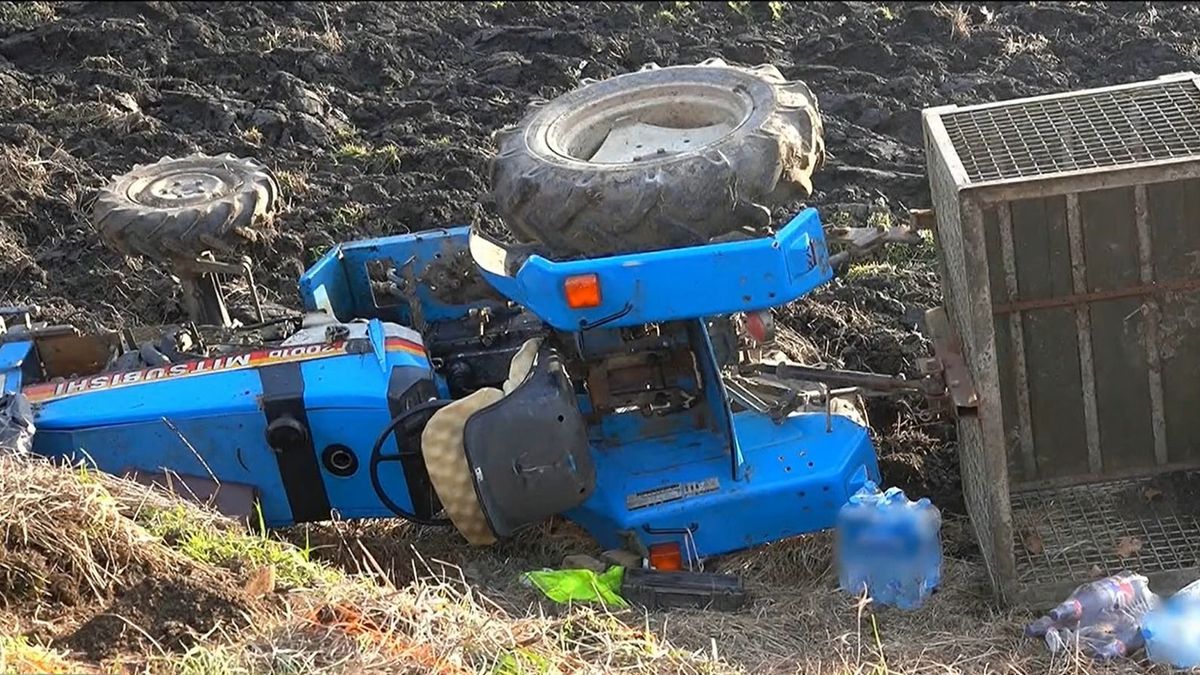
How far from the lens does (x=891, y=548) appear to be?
5582 millimetres

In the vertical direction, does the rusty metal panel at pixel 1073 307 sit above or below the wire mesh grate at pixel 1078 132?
below

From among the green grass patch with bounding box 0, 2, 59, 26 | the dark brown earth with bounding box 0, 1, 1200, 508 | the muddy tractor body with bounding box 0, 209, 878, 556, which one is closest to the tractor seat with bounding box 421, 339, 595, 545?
the muddy tractor body with bounding box 0, 209, 878, 556

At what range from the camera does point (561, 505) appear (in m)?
5.57

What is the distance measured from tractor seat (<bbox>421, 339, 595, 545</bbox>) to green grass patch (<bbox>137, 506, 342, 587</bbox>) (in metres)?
0.53

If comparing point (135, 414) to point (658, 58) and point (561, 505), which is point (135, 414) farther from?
point (658, 58)

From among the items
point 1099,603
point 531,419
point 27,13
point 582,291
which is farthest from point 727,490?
point 27,13

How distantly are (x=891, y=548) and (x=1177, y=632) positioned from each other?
3.17ft

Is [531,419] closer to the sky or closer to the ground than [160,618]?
closer to the ground

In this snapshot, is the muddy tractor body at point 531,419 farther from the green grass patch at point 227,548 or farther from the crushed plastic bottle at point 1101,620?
the crushed plastic bottle at point 1101,620

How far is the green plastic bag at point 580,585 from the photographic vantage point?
5.49m

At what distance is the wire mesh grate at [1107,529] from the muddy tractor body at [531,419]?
24.3 inches

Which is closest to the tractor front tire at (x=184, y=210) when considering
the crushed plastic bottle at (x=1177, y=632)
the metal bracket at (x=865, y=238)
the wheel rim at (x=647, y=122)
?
the wheel rim at (x=647, y=122)

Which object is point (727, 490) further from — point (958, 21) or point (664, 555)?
point (958, 21)

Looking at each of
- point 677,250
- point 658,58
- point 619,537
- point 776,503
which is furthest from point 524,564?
point 658,58
